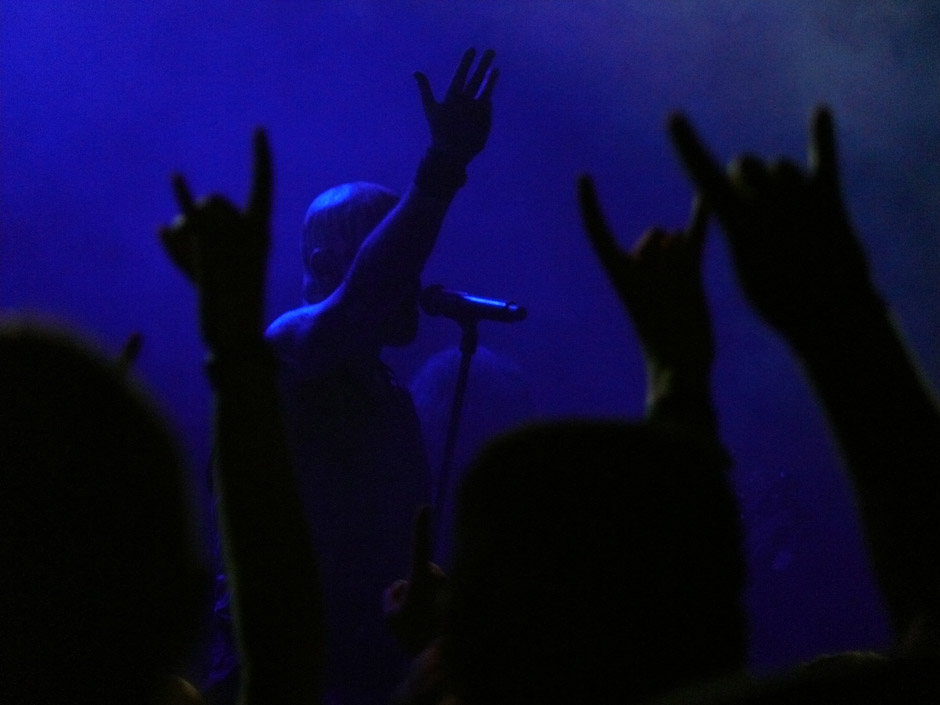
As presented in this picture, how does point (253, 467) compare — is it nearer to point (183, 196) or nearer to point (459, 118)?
point (183, 196)

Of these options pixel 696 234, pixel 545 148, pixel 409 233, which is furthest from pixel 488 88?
pixel 545 148

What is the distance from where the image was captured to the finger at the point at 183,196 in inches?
33.0

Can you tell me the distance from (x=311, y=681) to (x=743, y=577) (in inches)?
15.1

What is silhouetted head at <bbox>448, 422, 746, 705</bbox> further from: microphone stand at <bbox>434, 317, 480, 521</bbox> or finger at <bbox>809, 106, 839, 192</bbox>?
microphone stand at <bbox>434, 317, 480, 521</bbox>

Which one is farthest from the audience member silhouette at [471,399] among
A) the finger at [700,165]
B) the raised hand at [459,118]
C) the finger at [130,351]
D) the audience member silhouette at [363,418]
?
the finger at [700,165]

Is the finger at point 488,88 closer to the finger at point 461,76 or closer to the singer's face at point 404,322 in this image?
the finger at point 461,76

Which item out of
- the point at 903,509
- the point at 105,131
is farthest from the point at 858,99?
the point at 903,509

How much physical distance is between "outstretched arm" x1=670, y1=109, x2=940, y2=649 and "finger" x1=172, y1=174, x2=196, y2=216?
1.46 feet

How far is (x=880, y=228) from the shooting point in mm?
6875

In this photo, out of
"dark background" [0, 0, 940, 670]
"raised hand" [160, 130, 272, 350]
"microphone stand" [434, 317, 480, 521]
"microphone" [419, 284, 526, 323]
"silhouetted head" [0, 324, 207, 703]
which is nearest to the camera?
"silhouetted head" [0, 324, 207, 703]

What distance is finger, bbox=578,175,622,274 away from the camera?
0.92 metres

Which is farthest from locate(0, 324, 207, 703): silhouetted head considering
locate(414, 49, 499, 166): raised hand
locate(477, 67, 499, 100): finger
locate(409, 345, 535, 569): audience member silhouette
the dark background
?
the dark background

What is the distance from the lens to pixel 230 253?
0.83 metres

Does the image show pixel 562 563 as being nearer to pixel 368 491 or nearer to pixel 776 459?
pixel 368 491
